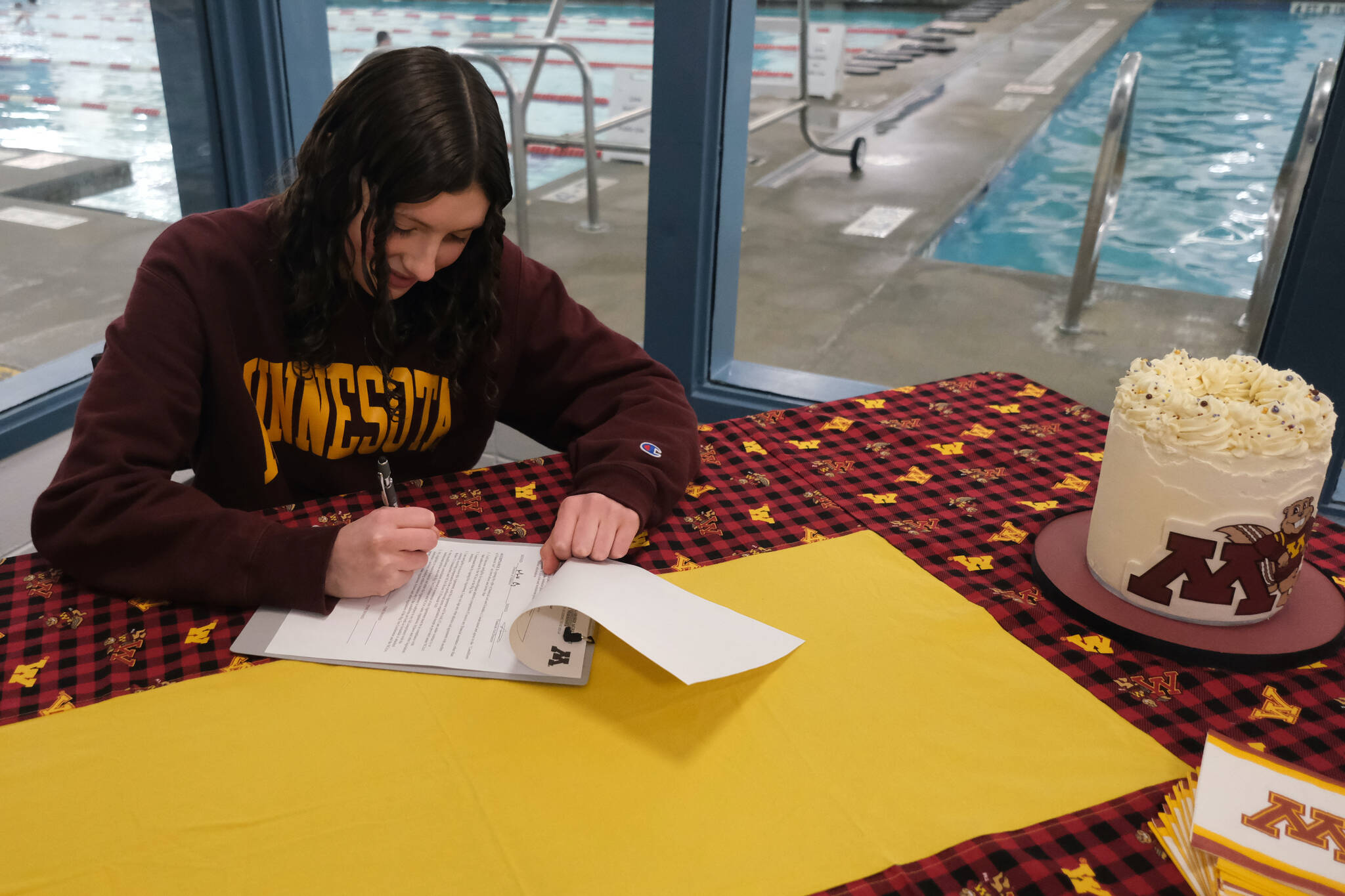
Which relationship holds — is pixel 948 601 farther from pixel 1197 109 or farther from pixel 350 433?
pixel 1197 109

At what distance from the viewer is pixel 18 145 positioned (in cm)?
238

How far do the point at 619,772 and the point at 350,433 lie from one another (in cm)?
65

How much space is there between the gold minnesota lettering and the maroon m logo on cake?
817 mm

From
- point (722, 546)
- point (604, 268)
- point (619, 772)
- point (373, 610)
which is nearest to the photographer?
point (619, 772)

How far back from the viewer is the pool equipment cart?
2.74 metres

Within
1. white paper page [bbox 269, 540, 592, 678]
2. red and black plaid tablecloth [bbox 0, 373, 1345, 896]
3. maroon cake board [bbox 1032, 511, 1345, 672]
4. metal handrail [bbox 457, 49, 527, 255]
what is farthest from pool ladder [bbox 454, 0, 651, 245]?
maroon cake board [bbox 1032, 511, 1345, 672]

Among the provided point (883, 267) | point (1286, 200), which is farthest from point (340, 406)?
point (883, 267)

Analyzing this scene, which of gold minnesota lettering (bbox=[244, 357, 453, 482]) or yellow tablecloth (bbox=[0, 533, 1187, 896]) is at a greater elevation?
gold minnesota lettering (bbox=[244, 357, 453, 482])

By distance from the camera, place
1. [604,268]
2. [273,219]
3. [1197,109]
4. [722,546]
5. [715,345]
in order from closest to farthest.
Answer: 1. [722,546]
2. [273,219]
3. [715,345]
4. [1197,109]
5. [604,268]

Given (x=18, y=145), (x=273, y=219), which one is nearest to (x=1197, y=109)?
(x=273, y=219)

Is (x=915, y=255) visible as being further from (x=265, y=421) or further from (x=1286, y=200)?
(x=265, y=421)

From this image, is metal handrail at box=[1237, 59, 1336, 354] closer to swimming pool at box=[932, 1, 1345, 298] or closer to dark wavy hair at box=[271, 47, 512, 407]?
swimming pool at box=[932, 1, 1345, 298]

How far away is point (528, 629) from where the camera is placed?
829 millimetres

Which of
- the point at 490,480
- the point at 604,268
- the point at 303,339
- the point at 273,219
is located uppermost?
the point at 273,219
